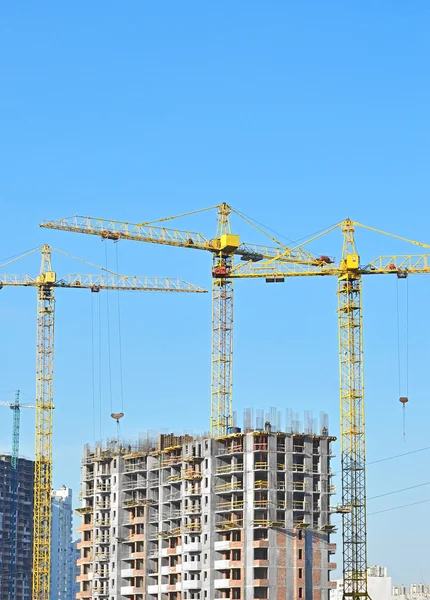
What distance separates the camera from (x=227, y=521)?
144625 millimetres

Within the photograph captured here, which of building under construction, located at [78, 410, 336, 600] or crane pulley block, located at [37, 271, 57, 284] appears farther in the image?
crane pulley block, located at [37, 271, 57, 284]

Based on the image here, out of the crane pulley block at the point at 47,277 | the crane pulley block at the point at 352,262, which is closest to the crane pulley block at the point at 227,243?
the crane pulley block at the point at 352,262

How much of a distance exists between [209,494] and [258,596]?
14103 mm

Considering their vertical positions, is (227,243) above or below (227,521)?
above

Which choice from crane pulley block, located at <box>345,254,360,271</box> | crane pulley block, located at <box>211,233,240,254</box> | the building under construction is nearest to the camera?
the building under construction

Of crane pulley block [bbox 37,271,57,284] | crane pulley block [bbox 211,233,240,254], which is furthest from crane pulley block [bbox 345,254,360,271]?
crane pulley block [bbox 37,271,57,284]

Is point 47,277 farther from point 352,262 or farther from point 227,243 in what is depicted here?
point 352,262

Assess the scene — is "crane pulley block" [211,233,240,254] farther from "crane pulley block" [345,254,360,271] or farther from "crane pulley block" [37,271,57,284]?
"crane pulley block" [37,271,57,284]

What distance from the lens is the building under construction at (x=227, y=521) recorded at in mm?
140000

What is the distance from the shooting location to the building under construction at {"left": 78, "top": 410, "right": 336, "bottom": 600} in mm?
140000

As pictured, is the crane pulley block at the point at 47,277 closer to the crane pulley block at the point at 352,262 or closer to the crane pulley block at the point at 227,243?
the crane pulley block at the point at 227,243

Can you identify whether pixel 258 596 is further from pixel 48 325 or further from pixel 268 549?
pixel 48 325

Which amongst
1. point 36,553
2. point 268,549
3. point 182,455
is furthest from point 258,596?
point 36,553

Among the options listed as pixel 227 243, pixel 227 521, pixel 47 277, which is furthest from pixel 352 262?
pixel 47 277
